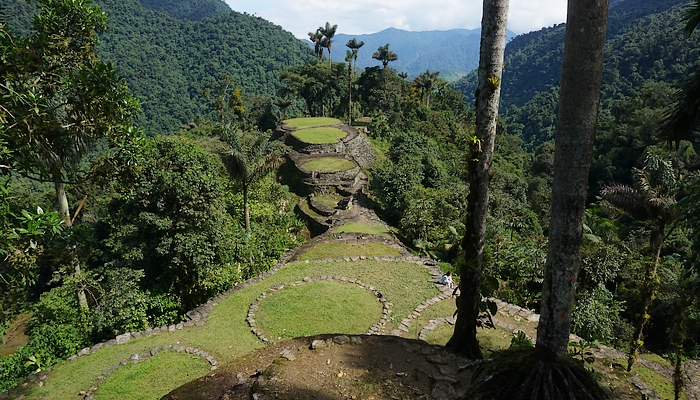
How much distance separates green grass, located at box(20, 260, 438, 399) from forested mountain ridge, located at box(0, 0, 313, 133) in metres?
49.8

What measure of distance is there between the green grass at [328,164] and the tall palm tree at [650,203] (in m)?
19.2

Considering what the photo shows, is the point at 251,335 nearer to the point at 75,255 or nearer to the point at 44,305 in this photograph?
the point at 75,255

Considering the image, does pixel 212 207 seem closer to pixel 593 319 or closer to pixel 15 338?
pixel 593 319

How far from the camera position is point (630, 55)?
6106cm

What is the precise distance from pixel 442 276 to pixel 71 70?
396 inches

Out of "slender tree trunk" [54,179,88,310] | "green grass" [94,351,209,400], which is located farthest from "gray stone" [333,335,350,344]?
"slender tree trunk" [54,179,88,310]

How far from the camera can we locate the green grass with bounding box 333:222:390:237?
1770 cm

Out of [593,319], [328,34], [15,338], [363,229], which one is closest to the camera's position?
[593,319]

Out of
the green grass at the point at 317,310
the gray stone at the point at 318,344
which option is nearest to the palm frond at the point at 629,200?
the green grass at the point at 317,310

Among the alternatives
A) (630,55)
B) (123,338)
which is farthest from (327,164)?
(630,55)

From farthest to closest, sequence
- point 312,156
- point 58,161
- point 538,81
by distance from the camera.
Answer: point 538,81 → point 312,156 → point 58,161

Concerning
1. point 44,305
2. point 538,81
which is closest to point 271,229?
point 44,305

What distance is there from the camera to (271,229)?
19031 millimetres

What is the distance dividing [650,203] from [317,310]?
7396mm
